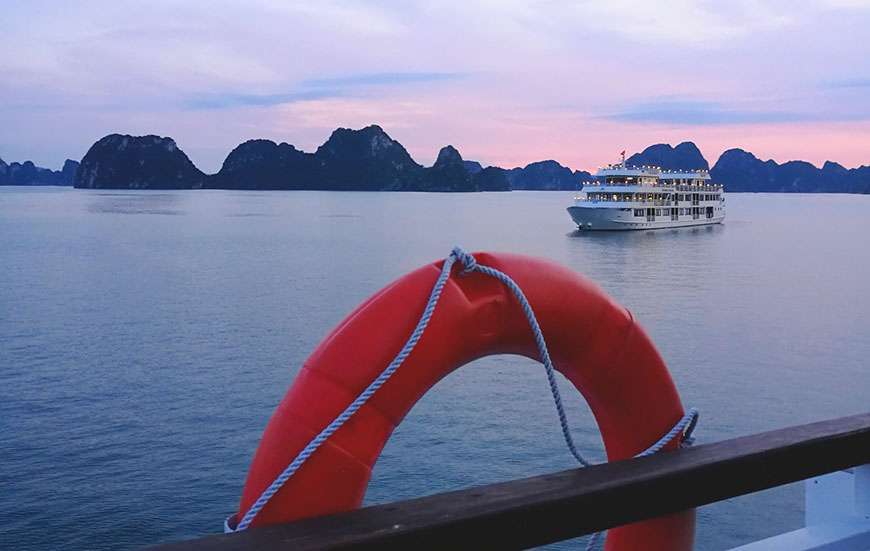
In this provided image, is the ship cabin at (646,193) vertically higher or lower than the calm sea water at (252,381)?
higher

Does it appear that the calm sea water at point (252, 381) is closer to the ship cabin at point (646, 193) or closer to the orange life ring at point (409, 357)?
the orange life ring at point (409, 357)

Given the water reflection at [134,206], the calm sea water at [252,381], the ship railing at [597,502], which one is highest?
the ship railing at [597,502]

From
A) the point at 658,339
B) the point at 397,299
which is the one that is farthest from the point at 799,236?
the point at 397,299

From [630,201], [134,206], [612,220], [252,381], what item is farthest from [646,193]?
[134,206]

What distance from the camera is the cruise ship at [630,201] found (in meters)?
53.2

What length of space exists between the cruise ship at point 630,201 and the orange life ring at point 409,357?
51598mm

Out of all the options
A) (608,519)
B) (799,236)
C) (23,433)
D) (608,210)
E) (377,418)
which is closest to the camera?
(608,519)

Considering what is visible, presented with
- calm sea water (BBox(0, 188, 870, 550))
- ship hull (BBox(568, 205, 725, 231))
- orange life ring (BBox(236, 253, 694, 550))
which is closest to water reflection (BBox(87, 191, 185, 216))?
ship hull (BBox(568, 205, 725, 231))

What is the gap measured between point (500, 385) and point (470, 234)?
49678mm

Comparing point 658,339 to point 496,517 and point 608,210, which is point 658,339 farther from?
point 608,210

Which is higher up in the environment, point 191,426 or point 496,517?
point 496,517

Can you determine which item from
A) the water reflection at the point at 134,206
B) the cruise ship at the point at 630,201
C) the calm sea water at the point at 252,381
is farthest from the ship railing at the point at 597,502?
the water reflection at the point at 134,206

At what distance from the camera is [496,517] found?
58.0 inches

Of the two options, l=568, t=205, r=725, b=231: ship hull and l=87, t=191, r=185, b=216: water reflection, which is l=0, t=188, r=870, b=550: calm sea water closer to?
l=568, t=205, r=725, b=231: ship hull
